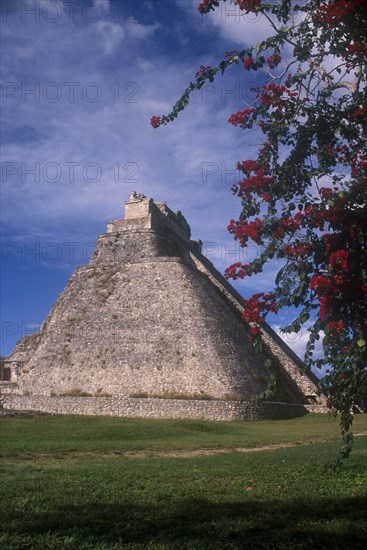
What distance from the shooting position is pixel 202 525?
7.41 m

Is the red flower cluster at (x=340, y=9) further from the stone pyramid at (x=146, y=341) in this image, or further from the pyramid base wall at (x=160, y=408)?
the stone pyramid at (x=146, y=341)

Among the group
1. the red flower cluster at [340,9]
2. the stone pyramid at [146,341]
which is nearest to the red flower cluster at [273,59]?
the red flower cluster at [340,9]

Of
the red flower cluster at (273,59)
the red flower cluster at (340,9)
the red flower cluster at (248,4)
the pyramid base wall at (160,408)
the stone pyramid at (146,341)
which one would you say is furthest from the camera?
the stone pyramid at (146,341)

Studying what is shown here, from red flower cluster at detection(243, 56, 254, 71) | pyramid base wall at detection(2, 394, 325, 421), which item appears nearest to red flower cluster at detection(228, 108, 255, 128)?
red flower cluster at detection(243, 56, 254, 71)

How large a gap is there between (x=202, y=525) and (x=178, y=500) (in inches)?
73.1

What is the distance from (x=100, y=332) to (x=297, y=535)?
33.1m

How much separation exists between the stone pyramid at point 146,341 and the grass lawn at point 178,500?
52.5ft

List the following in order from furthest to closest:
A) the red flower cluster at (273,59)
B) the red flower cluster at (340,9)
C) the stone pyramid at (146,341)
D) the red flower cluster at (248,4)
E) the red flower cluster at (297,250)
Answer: the stone pyramid at (146,341), the red flower cluster at (273,59), the red flower cluster at (248,4), the red flower cluster at (297,250), the red flower cluster at (340,9)

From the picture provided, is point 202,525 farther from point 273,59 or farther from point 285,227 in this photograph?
point 273,59

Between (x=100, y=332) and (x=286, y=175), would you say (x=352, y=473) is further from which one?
(x=100, y=332)

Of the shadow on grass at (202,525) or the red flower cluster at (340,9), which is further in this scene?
the shadow on grass at (202,525)

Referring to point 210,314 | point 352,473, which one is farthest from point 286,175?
point 210,314

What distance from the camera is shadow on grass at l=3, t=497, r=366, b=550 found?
6668 millimetres

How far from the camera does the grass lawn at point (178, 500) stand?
682 centimetres
